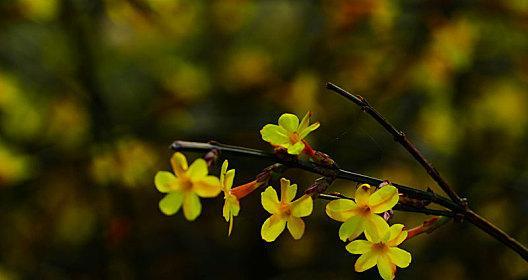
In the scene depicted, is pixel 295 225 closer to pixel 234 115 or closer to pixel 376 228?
pixel 376 228

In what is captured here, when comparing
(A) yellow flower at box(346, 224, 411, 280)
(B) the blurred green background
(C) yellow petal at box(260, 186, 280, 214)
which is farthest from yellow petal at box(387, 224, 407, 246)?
(B) the blurred green background

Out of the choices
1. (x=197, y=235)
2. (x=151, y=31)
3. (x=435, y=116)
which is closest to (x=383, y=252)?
(x=435, y=116)

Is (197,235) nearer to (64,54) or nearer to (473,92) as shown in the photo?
(64,54)

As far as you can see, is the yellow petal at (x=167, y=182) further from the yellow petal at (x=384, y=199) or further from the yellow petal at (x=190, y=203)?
the yellow petal at (x=384, y=199)

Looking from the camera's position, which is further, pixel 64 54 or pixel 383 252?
pixel 64 54

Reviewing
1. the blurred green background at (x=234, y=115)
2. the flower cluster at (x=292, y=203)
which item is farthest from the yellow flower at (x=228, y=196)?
the blurred green background at (x=234, y=115)

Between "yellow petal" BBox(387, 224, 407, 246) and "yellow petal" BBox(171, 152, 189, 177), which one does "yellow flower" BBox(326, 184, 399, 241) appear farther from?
"yellow petal" BBox(171, 152, 189, 177)
